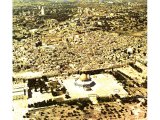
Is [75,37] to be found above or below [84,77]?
above

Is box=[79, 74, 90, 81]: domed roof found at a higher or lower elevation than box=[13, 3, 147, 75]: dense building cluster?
lower

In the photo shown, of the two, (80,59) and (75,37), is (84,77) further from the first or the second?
(75,37)

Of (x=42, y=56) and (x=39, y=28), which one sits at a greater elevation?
(x=39, y=28)

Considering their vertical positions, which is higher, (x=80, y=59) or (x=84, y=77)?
(x=80, y=59)

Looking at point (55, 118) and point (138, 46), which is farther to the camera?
point (138, 46)

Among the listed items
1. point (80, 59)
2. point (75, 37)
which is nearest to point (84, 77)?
point (80, 59)

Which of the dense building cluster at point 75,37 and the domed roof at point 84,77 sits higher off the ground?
the dense building cluster at point 75,37

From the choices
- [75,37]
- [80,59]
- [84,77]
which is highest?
[75,37]
